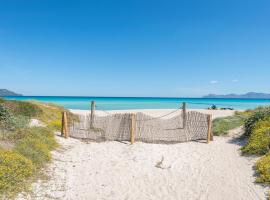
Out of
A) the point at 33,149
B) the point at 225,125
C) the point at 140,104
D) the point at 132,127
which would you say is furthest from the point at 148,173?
the point at 140,104

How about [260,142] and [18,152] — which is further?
[260,142]

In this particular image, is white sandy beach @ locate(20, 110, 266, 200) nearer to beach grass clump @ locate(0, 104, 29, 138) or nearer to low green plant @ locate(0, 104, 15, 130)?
beach grass clump @ locate(0, 104, 29, 138)

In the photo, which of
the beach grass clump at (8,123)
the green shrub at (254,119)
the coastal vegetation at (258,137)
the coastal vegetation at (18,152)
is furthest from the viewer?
the green shrub at (254,119)

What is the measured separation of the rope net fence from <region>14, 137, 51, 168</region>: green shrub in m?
3.78

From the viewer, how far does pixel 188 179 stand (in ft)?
23.0

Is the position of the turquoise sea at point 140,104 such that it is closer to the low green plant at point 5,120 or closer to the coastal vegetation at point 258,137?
the coastal vegetation at point 258,137

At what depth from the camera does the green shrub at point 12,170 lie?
5421mm

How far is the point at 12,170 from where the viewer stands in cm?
584

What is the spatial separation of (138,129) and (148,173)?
4.31 meters

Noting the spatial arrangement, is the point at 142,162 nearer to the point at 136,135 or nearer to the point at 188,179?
the point at 188,179

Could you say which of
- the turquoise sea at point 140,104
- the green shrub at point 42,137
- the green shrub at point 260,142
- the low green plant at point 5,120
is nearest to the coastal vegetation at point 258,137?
the green shrub at point 260,142

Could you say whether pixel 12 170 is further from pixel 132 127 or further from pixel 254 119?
pixel 254 119

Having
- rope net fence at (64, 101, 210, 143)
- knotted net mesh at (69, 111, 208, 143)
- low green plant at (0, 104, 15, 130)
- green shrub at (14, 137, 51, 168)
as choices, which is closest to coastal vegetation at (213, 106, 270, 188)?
rope net fence at (64, 101, 210, 143)

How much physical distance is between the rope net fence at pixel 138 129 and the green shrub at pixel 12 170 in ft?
17.7
